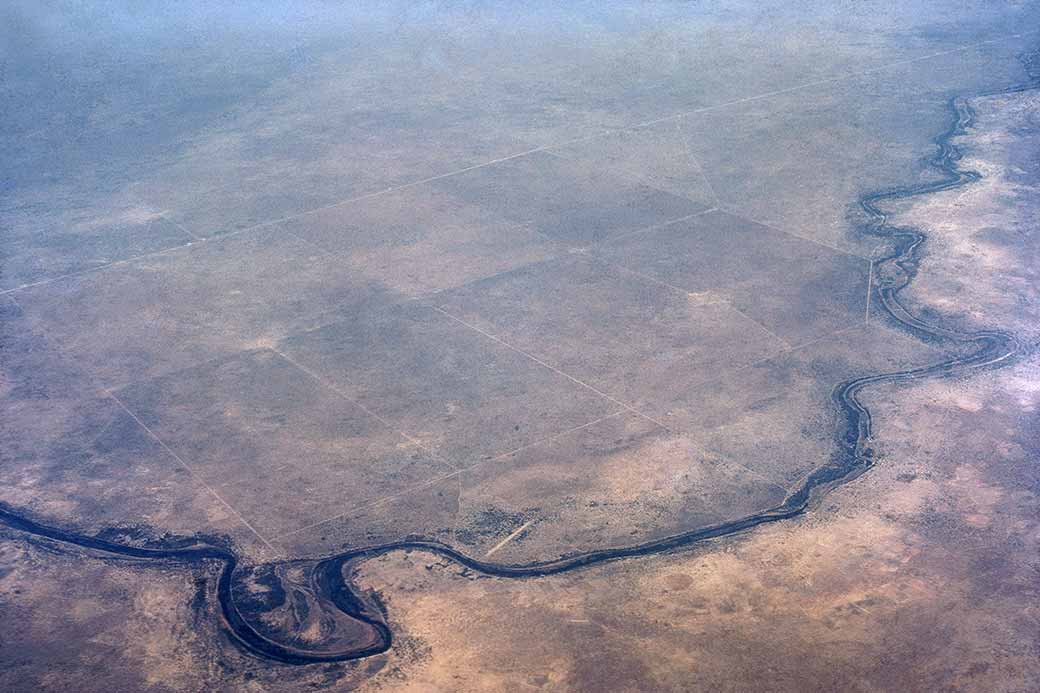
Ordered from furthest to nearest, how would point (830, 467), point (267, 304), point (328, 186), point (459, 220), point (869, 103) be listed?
point (869, 103) < point (328, 186) < point (459, 220) < point (267, 304) < point (830, 467)

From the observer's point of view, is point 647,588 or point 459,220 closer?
point 647,588

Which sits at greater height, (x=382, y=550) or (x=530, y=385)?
(x=530, y=385)

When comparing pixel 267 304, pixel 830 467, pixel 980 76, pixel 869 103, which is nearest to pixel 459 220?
pixel 267 304

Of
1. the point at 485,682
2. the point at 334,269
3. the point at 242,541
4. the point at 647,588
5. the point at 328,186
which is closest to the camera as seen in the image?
the point at 485,682

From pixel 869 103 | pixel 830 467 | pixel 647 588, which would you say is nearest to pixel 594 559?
pixel 647 588

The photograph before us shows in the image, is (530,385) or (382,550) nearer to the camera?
(382,550)

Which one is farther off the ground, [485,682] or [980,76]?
[980,76]

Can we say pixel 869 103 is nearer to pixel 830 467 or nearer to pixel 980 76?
pixel 980 76
